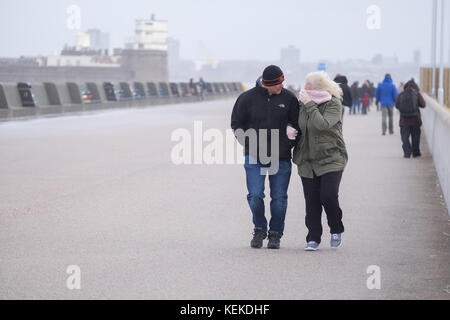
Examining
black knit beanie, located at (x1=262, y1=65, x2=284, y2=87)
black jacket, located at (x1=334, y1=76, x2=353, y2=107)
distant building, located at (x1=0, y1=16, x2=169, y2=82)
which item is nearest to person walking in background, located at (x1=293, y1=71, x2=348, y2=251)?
black knit beanie, located at (x1=262, y1=65, x2=284, y2=87)

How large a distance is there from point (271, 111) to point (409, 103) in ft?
34.9

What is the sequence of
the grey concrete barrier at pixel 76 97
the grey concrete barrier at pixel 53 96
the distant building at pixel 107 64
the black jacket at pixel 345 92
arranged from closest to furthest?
1. the black jacket at pixel 345 92
2. the grey concrete barrier at pixel 76 97
3. the grey concrete barrier at pixel 53 96
4. the distant building at pixel 107 64

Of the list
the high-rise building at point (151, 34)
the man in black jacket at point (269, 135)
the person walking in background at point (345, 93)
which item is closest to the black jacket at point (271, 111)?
the man in black jacket at point (269, 135)

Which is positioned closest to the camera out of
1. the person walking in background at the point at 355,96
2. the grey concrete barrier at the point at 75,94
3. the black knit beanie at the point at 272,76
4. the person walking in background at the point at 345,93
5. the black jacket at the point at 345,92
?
the black knit beanie at the point at 272,76

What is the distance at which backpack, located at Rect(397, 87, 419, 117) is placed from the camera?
18688mm

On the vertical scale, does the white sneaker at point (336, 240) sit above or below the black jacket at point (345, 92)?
below

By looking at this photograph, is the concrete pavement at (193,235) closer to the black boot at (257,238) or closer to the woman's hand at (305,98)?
the black boot at (257,238)

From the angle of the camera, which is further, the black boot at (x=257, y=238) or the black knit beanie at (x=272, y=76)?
the black boot at (x=257, y=238)

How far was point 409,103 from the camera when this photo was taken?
18719mm

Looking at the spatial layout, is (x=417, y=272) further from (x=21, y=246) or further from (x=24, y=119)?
(x=24, y=119)

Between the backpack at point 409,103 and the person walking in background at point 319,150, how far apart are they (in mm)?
10320

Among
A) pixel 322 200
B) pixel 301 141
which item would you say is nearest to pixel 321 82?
pixel 301 141

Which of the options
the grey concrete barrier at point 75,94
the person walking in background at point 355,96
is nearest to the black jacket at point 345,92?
the grey concrete barrier at point 75,94

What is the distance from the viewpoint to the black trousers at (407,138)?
18.9 metres
